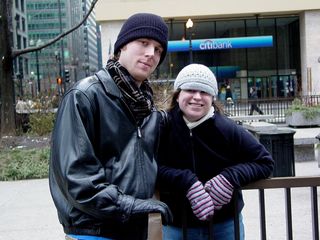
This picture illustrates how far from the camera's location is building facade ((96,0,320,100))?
34.1 meters

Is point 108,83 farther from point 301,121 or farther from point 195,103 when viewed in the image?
point 301,121

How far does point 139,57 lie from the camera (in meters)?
2.25

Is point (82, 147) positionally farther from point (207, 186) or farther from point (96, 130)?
point (207, 186)

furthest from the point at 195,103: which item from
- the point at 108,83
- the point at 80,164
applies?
the point at 80,164

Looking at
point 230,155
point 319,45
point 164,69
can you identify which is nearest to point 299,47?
point 319,45

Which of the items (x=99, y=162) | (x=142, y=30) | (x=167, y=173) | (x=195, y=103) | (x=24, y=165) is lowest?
(x=24, y=165)

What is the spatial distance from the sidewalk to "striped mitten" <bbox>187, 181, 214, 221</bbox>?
3212 mm

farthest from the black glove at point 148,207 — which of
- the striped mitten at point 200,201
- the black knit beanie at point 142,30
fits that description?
the black knit beanie at point 142,30

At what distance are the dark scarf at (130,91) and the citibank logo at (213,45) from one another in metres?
34.4

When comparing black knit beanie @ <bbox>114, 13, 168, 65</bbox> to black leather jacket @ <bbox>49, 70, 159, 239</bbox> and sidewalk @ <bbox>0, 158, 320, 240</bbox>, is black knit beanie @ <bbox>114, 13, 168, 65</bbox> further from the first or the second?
sidewalk @ <bbox>0, 158, 320, 240</bbox>

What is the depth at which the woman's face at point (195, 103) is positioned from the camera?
9.35 ft

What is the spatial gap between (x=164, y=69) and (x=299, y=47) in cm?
1124

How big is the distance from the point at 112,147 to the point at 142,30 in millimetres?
571

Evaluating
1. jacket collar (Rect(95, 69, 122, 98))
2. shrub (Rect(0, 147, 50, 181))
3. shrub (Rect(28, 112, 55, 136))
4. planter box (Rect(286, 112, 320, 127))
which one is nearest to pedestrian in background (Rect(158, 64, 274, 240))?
jacket collar (Rect(95, 69, 122, 98))
